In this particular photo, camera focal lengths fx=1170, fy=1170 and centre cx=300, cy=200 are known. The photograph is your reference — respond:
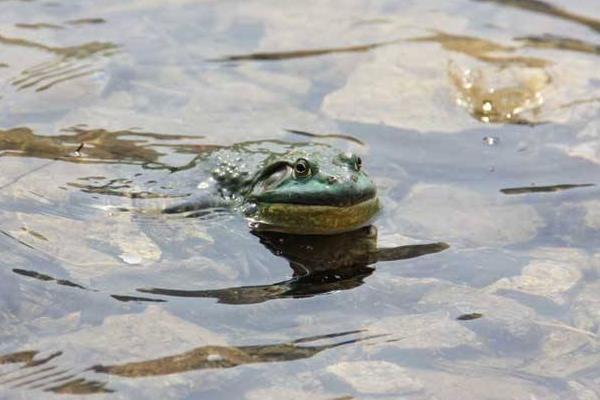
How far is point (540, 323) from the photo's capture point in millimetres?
6000

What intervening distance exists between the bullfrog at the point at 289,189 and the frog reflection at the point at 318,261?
9cm

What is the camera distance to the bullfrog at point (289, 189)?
6727 millimetres

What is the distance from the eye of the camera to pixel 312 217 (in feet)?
22.5

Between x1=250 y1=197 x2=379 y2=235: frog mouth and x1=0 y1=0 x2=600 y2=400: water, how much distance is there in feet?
0.31

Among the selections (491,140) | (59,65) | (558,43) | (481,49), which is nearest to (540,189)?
(491,140)

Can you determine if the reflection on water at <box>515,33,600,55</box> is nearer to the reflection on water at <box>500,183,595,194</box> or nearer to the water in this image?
the water

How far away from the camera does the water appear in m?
5.48

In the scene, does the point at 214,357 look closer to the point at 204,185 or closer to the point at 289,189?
the point at 289,189

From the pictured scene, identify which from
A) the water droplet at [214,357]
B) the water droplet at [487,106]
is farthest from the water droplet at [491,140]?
the water droplet at [214,357]

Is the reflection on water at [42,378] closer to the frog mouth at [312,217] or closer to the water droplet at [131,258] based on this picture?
the water droplet at [131,258]

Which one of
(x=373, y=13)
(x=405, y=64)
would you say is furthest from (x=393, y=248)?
(x=373, y=13)

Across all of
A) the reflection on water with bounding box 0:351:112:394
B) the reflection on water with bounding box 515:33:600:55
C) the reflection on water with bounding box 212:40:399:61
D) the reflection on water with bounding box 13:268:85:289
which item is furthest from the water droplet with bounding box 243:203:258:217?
the reflection on water with bounding box 515:33:600:55


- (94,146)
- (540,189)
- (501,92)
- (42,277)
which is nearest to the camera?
(42,277)

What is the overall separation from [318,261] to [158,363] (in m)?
1.57
